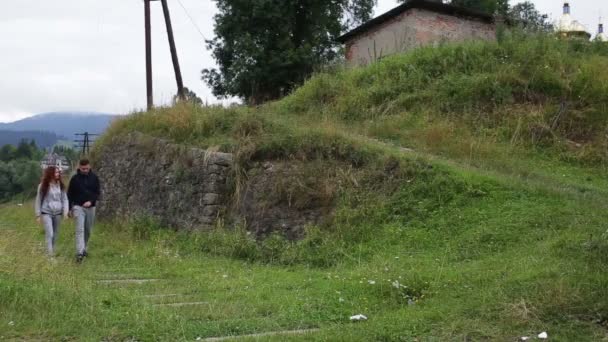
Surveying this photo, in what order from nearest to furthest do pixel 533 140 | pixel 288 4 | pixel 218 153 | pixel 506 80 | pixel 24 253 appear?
1. pixel 24 253
2. pixel 218 153
3. pixel 533 140
4. pixel 506 80
5. pixel 288 4

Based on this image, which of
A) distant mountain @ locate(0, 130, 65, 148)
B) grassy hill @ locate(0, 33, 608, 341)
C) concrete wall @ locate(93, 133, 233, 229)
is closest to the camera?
grassy hill @ locate(0, 33, 608, 341)

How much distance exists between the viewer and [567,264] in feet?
19.5

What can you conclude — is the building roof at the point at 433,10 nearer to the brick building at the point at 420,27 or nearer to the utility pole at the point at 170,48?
the brick building at the point at 420,27

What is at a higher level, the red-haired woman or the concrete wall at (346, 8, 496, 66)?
the concrete wall at (346, 8, 496, 66)

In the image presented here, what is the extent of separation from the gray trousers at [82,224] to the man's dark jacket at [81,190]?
110 mm

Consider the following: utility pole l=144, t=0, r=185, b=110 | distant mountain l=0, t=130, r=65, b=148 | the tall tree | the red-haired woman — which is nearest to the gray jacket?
the red-haired woman

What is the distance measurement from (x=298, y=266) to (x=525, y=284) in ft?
12.0

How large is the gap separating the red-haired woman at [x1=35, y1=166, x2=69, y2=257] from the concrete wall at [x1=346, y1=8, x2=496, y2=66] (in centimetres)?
1376

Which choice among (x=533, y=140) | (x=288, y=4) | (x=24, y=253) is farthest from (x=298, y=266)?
(x=288, y=4)

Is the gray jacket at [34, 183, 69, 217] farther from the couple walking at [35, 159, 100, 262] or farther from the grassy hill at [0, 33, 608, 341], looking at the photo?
the grassy hill at [0, 33, 608, 341]

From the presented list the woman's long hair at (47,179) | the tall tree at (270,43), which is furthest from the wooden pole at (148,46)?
the woman's long hair at (47,179)

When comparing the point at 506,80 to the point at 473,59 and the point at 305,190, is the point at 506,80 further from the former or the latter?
the point at 305,190

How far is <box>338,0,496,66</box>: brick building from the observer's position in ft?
69.2

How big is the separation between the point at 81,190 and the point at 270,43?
62.2ft
